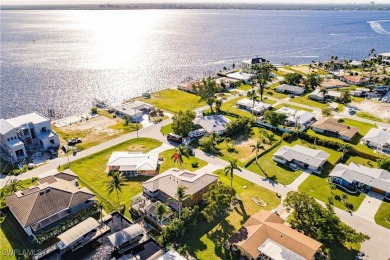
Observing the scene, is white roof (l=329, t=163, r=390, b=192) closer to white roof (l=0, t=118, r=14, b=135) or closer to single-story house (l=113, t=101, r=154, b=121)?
single-story house (l=113, t=101, r=154, b=121)

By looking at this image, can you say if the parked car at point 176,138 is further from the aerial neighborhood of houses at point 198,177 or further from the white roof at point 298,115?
the white roof at point 298,115

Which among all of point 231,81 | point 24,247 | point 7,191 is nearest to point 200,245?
point 24,247

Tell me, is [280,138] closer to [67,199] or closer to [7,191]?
[67,199]

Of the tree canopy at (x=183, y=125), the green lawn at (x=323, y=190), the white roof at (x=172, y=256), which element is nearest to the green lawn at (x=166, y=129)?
the tree canopy at (x=183, y=125)

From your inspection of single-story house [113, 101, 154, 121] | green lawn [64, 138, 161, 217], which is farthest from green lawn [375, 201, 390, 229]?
single-story house [113, 101, 154, 121]

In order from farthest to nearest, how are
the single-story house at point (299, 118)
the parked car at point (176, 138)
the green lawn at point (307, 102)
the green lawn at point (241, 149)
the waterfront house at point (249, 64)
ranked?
the waterfront house at point (249, 64), the green lawn at point (307, 102), the single-story house at point (299, 118), the parked car at point (176, 138), the green lawn at point (241, 149)
